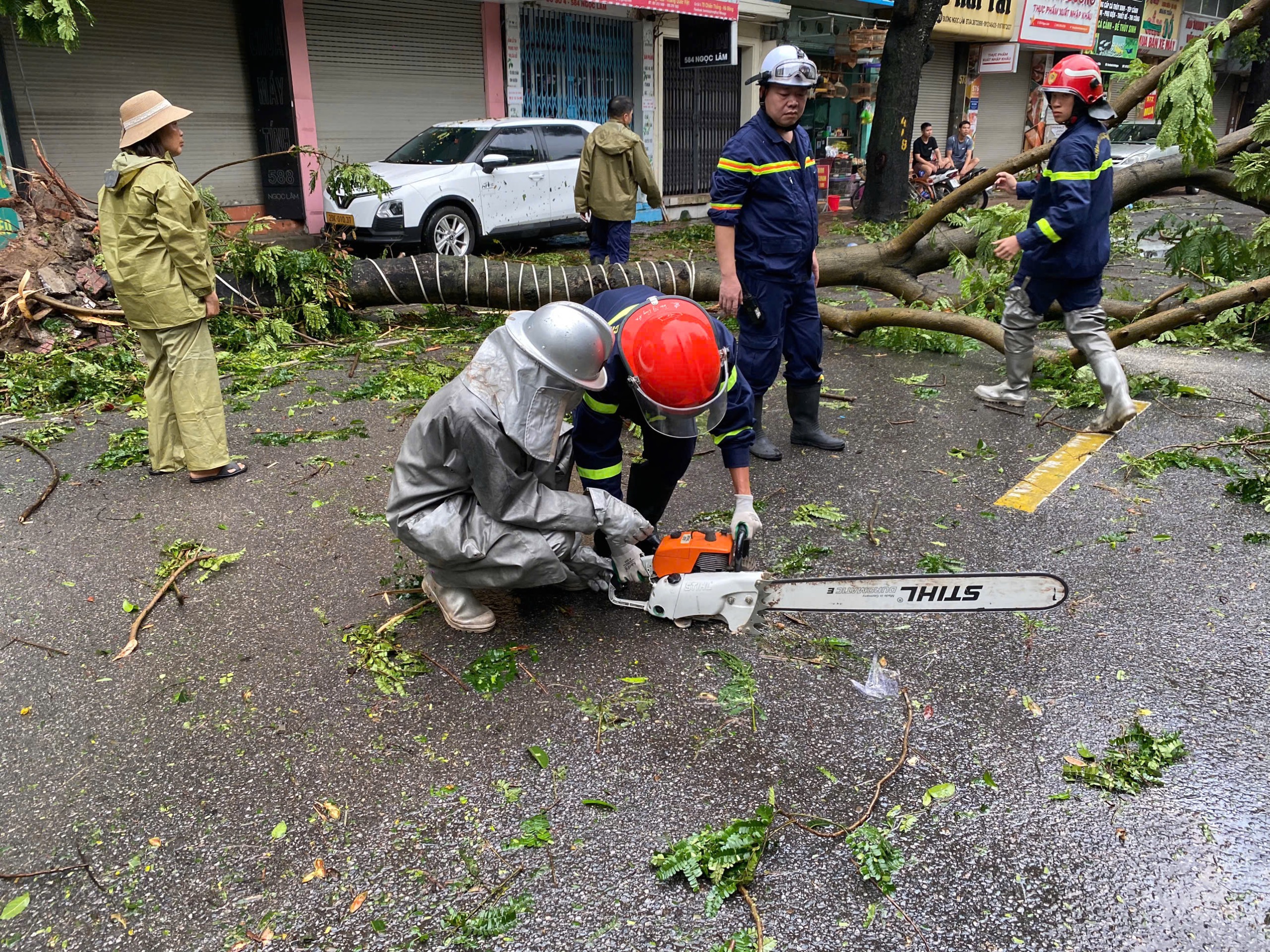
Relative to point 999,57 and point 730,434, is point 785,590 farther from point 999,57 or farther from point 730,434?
point 999,57

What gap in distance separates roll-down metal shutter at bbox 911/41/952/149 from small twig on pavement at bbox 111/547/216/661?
22945mm

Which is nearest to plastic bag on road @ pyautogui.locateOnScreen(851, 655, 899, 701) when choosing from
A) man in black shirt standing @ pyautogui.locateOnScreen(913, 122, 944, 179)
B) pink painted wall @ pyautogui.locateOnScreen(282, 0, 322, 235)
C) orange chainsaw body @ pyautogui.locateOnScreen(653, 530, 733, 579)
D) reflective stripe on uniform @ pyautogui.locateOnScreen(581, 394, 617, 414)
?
orange chainsaw body @ pyautogui.locateOnScreen(653, 530, 733, 579)

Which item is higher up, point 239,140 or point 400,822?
point 239,140

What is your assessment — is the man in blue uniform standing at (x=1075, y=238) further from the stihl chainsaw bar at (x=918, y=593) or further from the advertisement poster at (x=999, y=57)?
the advertisement poster at (x=999, y=57)

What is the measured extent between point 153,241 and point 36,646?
6.67 feet

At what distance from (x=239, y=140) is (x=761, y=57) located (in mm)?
10205

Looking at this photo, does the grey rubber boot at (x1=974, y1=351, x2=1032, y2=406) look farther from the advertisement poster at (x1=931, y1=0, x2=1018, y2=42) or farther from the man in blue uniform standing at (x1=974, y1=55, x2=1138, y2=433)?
the advertisement poster at (x1=931, y1=0, x2=1018, y2=42)

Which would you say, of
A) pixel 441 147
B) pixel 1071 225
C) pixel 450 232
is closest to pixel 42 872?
pixel 1071 225

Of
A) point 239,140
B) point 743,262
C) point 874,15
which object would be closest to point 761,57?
point 874,15

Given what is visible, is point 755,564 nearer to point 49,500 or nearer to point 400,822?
point 400,822

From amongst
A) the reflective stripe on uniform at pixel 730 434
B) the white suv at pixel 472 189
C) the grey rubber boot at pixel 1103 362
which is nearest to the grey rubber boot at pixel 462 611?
the reflective stripe on uniform at pixel 730 434

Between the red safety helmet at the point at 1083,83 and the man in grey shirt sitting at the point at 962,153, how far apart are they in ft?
48.1

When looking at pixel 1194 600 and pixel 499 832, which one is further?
pixel 1194 600

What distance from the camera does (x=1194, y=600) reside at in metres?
3.31
